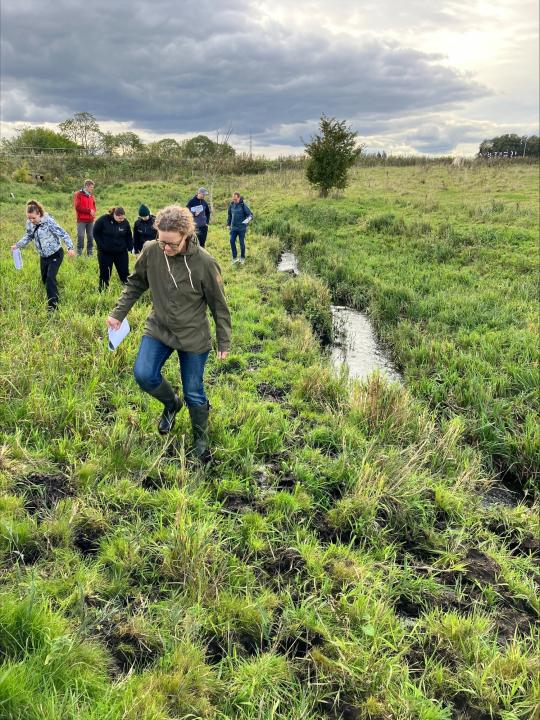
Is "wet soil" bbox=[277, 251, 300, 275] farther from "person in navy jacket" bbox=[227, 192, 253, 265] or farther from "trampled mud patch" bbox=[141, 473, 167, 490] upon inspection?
"trampled mud patch" bbox=[141, 473, 167, 490]

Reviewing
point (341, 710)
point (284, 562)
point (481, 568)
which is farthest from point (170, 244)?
point (481, 568)

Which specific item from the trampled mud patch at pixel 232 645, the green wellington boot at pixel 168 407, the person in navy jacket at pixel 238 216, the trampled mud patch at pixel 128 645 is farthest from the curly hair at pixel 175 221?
the person in navy jacket at pixel 238 216

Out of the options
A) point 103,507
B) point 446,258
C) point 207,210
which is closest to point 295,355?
point 103,507

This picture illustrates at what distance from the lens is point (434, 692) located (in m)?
2.49

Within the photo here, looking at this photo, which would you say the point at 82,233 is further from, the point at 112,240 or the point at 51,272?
the point at 51,272

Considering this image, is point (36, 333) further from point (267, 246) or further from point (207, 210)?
point (267, 246)

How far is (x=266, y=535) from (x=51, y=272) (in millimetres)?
5550

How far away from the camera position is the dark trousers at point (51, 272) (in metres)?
6.96

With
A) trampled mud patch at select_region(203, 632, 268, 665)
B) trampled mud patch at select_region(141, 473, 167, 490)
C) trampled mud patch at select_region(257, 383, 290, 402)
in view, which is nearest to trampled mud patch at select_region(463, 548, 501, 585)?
trampled mud patch at select_region(203, 632, 268, 665)

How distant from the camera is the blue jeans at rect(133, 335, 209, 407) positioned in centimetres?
384

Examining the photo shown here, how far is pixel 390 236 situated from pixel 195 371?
503 inches

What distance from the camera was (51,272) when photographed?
22.9 feet

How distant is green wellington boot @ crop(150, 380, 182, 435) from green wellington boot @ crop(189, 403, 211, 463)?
0.25m

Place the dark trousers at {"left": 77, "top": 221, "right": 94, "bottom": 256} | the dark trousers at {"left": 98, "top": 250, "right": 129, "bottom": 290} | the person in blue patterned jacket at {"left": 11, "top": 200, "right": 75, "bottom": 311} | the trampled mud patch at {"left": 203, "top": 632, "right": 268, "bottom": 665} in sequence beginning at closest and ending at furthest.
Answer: the trampled mud patch at {"left": 203, "top": 632, "right": 268, "bottom": 665}, the person in blue patterned jacket at {"left": 11, "top": 200, "right": 75, "bottom": 311}, the dark trousers at {"left": 98, "top": 250, "right": 129, "bottom": 290}, the dark trousers at {"left": 77, "top": 221, "right": 94, "bottom": 256}
